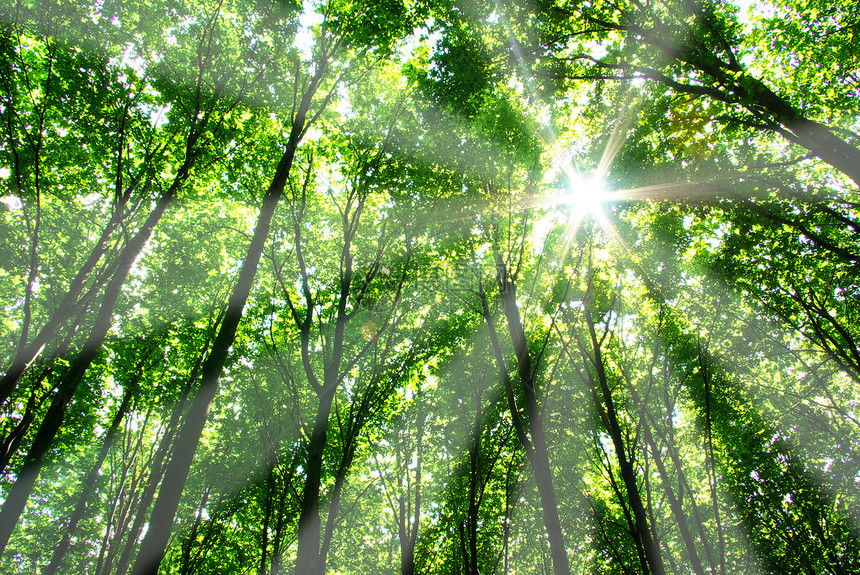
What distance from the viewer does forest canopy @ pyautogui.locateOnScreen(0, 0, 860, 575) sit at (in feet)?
24.4

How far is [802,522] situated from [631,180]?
1365 cm

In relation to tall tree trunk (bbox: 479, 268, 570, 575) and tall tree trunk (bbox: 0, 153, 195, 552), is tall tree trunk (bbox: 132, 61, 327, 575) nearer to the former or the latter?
tall tree trunk (bbox: 0, 153, 195, 552)

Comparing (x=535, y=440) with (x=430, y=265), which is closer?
(x=535, y=440)

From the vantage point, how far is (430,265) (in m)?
11.2

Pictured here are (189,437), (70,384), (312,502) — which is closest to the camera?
(189,437)

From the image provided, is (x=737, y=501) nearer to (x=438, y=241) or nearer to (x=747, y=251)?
(x=747, y=251)

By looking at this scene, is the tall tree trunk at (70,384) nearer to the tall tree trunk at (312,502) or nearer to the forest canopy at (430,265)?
the forest canopy at (430,265)

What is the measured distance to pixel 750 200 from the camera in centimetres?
795

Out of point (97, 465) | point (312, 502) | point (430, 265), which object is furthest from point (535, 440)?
point (97, 465)

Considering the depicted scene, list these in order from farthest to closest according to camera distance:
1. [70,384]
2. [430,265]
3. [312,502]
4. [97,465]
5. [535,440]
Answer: [97,465] < [430,265] < [535,440] < [312,502] < [70,384]

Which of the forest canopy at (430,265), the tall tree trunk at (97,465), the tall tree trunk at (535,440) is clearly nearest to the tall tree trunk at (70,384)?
the forest canopy at (430,265)

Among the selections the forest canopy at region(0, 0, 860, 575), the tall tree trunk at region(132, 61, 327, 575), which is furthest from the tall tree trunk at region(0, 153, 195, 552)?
the tall tree trunk at region(132, 61, 327, 575)

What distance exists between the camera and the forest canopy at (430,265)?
24.4ft

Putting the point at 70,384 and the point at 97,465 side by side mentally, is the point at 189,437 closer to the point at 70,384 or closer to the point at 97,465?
the point at 70,384
